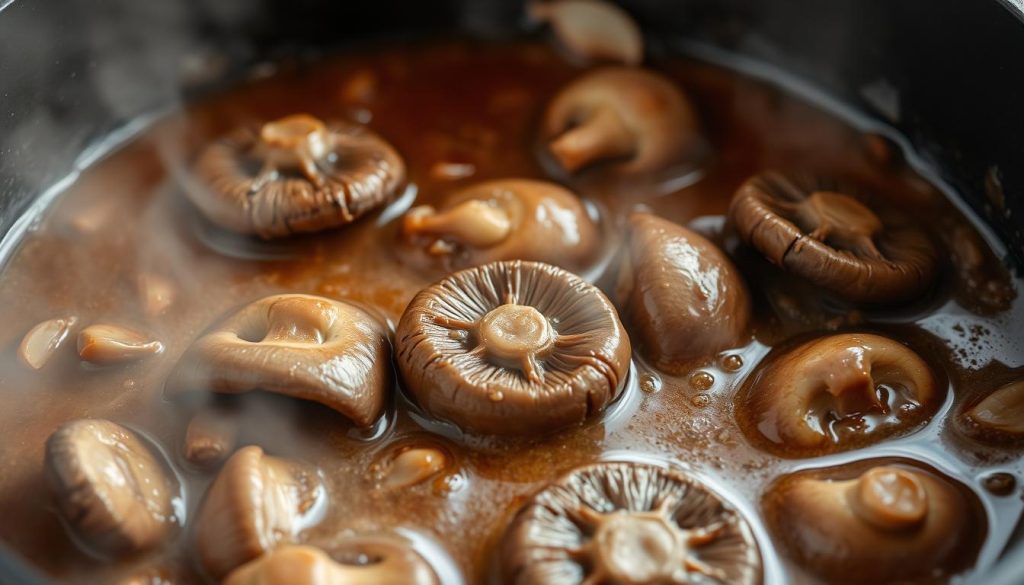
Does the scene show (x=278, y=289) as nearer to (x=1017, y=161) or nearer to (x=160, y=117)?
(x=160, y=117)

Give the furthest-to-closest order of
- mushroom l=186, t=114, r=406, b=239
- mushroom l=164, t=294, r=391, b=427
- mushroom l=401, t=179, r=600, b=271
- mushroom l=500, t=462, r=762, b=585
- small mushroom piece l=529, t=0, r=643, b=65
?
1. small mushroom piece l=529, t=0, r=643, b=65
2. mushroom l=186, t=114, r=406, b=239
3. mushroom l=401, t=179, r=600, b=271
4. mushroom l=164, t=294, r=391, b=427
5. mushroom l=500, t=462, r=762, b=585

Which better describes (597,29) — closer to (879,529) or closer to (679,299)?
(679,299)

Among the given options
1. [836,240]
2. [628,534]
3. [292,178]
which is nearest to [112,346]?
[292,178]

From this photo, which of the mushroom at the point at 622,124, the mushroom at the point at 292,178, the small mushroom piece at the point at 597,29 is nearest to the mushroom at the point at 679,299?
the mushroom at the point at 622,124

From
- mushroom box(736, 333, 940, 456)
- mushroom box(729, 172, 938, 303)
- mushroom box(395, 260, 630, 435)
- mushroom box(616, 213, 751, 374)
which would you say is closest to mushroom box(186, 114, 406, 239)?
mushroom box(395, 260, 630, 435)

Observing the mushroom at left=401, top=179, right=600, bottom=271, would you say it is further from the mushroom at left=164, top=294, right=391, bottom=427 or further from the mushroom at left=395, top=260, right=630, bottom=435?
the mushroom at left=164, top=294, right=391, bottom=427

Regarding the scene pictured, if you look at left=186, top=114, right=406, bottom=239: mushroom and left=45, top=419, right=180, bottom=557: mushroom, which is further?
left=186, top=114, right=406, bottom=239: mushroom

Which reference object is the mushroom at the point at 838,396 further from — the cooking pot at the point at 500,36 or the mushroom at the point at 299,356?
the mushroom at the point at 299,356
